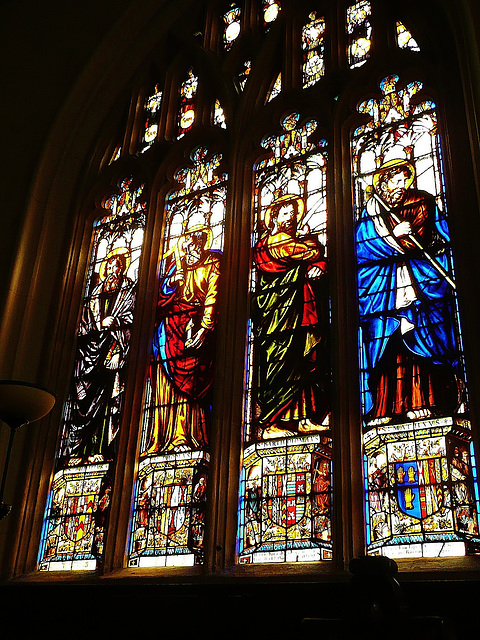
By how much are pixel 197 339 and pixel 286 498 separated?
1.54 meters

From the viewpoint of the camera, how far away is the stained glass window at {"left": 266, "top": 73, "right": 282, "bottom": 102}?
6.58m

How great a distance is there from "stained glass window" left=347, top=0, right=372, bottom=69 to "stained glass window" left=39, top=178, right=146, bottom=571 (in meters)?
2.28

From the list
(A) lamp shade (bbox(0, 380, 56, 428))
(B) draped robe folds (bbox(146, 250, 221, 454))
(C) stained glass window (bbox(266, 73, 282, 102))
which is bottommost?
A: (A) lamp shade (bbox(0, 380, 56, 428))

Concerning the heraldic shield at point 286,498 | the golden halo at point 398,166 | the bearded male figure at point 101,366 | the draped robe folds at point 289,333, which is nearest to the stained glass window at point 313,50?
the golden halo at point 398,166

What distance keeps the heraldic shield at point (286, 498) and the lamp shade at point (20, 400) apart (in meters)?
1.60

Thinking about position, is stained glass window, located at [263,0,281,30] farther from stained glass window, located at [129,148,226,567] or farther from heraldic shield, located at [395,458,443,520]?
heraldic shield, located at [395,458,443,520]

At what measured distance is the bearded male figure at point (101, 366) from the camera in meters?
5.72

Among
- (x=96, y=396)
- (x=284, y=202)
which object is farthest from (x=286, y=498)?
(x=284, y=202)

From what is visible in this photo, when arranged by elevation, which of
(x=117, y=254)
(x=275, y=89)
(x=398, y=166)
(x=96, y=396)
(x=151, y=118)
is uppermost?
(x=151, y=118)

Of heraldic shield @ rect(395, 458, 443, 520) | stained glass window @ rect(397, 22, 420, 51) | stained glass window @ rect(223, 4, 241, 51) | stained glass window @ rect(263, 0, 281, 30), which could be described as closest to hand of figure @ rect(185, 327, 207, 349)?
heraldic shield @ rect(395, 458, 443, 520)

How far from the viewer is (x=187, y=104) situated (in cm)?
716

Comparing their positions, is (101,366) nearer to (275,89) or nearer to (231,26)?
(275,89)

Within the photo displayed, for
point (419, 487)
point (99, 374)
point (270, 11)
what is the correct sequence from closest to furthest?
point (419, 487)
point (99, 374)
point (270, 11)

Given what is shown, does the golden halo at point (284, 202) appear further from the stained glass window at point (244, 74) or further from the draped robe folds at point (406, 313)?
the stained glass window at point (244, 74)
